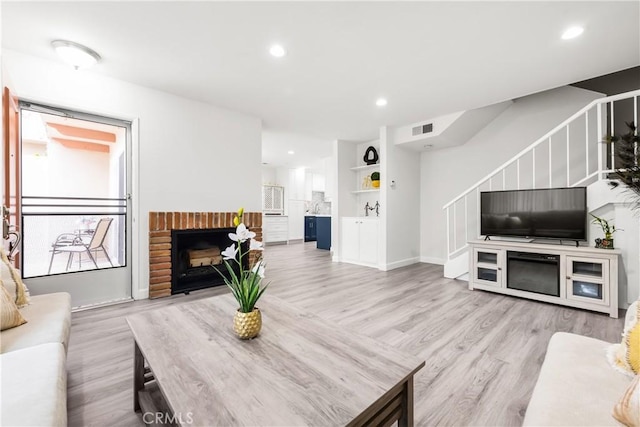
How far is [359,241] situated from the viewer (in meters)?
5.05

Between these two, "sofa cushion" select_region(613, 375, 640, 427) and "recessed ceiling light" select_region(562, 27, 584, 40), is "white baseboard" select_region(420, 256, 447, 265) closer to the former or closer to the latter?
"recessed ceiling light" select_region(562, 27, 584, 40)

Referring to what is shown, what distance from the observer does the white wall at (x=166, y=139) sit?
2561mm

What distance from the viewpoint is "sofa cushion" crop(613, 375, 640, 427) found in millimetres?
655

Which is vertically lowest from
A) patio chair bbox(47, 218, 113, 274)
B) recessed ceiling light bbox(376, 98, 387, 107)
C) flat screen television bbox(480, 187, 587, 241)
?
patio chair bbox(47, 218, 113, 274)

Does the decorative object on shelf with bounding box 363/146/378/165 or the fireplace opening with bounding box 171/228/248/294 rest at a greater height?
the decorative object on shelf with bounding box 363/146/378/165

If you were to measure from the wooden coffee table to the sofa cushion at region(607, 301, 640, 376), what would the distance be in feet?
2.50

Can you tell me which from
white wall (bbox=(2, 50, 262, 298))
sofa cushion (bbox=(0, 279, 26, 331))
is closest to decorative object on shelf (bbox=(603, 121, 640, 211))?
white wall (bbox=(2, 50, 262, 298))

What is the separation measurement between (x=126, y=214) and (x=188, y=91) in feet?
5.18

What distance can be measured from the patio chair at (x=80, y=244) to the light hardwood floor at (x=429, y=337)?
601 mm

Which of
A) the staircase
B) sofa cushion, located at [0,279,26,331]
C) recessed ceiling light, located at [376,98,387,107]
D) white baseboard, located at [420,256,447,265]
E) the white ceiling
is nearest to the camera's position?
sofa cushion, located at [0,279,26,331]

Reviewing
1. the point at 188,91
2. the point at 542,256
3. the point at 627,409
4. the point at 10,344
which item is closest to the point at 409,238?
the point at 542,256

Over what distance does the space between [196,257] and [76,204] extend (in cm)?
135

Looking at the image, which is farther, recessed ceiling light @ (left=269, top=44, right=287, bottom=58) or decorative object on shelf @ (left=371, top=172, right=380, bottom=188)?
decorative object on shelf @ (left=371, top=172, right=380, bottom=188)

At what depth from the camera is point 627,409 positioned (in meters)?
0.67
